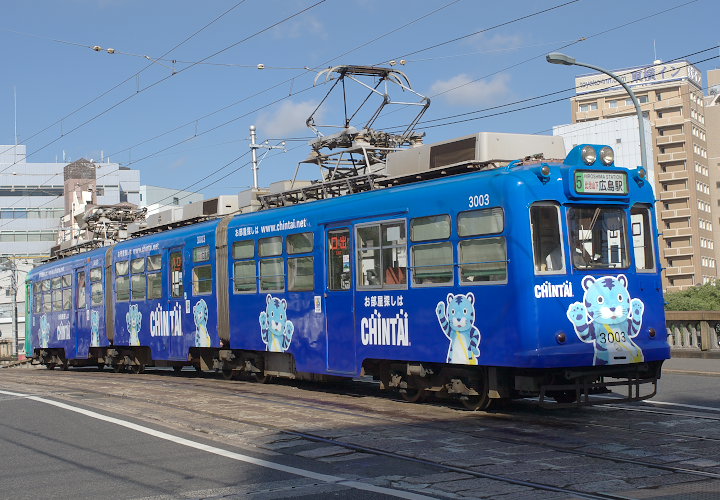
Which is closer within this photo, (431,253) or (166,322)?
(431,253)

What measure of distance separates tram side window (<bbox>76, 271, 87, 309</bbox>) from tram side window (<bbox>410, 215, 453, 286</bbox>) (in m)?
14.5

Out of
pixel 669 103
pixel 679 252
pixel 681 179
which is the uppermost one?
pixel 669 103

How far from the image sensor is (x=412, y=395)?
13.3 m

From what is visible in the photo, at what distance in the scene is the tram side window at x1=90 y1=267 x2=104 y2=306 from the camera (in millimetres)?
23406

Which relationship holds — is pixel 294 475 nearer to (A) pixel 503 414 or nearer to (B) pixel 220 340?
(A) pixel 503 414

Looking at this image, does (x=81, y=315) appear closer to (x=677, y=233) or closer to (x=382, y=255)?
(x=382, y=255)

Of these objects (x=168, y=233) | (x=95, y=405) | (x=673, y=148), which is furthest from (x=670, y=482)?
(x=673, y=148)

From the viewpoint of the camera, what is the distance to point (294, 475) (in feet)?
26.6

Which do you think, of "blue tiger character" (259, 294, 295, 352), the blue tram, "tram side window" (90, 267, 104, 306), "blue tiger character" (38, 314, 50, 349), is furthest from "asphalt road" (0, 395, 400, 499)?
"blue tiger character" (38, 314, 50, 349)

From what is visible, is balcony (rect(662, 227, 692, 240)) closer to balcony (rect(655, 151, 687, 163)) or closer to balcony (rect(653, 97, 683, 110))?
balcony (rect(655, 151, 687, 163))

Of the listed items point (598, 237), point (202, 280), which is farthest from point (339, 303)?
point (202, 280)

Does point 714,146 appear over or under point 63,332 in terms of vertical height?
over

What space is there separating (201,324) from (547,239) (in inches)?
352

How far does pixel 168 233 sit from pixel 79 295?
20.6 feet
